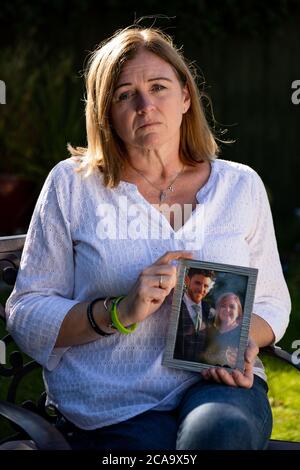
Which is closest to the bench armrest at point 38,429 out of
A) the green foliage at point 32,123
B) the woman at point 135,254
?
the woman at point 135,254

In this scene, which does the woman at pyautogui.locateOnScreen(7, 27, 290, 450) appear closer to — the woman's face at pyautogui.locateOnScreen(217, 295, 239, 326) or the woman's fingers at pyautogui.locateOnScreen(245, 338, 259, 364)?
the woman's fingers at pyautogui.locateOnScreen(245, 338, 259, 364)

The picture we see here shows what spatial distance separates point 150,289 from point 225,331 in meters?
0.25

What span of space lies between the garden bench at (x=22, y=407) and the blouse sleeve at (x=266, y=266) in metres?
0.12

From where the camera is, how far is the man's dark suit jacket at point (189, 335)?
252 cm

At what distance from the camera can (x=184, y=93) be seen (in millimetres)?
2938

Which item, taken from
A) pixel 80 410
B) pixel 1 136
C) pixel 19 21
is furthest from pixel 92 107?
pixel 19 21

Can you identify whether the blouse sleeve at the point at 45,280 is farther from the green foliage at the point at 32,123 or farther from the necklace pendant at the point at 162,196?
the green foliage at the point at 32,123

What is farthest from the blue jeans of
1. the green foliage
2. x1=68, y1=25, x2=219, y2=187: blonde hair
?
the green foliage

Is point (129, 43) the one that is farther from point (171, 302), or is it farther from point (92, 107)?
point (171, 302)

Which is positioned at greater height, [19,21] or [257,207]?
[19,21]

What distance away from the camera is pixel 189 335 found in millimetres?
2521

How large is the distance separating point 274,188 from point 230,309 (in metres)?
6.62

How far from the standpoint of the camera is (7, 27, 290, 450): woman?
2.54 m

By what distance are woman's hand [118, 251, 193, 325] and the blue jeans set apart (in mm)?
286
